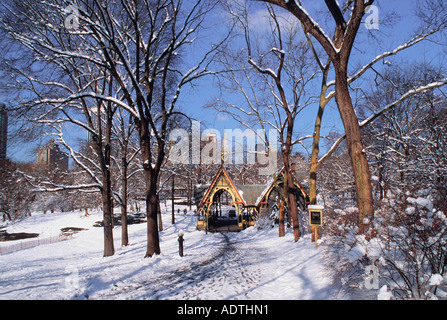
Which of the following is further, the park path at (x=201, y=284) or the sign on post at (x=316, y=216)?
the sign on post at (x=316, y=216)

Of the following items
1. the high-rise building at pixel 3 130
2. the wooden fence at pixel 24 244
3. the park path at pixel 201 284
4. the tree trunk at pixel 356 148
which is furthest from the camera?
the wooden fence at pixel 24 244

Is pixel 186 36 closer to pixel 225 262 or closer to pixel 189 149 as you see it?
pixel 225 262

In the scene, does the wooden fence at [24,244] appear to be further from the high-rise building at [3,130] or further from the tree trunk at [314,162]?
the tree trunk at [314,162]

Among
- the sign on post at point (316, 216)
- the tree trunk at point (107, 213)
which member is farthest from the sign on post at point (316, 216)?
the tree trunk at point (107, 213)

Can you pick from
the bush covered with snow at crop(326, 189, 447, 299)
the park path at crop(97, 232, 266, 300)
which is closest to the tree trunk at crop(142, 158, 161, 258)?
the park path at crop(97, 232, 266, 300)

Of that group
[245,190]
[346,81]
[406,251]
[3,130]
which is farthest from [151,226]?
[245,190]

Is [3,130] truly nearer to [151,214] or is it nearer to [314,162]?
[151,214]

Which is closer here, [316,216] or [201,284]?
[201,284]

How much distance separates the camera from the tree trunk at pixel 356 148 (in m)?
5.74

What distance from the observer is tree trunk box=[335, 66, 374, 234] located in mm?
5738

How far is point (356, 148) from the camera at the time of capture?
238 inches
